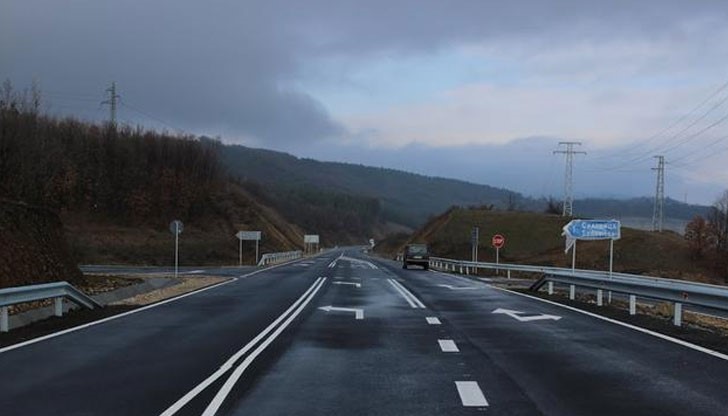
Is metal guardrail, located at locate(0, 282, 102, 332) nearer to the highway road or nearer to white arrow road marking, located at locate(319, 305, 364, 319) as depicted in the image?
the highway road

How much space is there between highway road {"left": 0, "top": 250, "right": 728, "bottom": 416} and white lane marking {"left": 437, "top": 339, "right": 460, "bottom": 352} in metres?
0.02

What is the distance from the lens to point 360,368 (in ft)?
34.6

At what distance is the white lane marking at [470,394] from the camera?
8.16 metres

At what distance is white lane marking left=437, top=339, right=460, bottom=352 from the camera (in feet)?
40.5

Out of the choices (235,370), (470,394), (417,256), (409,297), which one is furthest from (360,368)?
(417,256)

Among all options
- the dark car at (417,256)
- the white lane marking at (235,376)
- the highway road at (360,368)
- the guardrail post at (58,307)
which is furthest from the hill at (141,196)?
the white lane marking at (235,376)

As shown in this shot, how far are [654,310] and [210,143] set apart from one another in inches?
4424

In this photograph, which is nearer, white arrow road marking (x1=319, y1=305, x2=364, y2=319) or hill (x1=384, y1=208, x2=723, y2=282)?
white arrow road marking (x1=319, y1=305, x2=364, y2=319)

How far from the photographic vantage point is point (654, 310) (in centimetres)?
2292

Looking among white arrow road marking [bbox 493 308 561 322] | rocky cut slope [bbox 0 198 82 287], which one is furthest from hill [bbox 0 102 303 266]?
white arrow road marking [bbox 493 308 561 322]

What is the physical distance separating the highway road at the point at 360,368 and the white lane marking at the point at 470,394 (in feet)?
0.07

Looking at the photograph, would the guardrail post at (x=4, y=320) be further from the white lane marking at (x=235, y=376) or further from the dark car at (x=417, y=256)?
the dark car at (x=417, y=256)

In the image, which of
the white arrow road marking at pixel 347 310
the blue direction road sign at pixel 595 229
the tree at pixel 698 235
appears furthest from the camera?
the tree at pixel 698 235

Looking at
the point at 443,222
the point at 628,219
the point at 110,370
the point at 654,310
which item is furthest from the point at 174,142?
the point at 110,370
